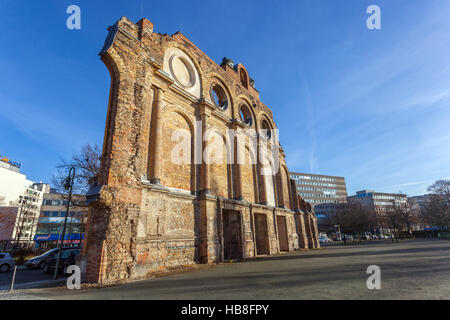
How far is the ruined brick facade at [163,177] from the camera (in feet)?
26.5

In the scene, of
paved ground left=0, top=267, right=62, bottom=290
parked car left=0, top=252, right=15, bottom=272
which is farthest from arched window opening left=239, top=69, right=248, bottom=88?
parked car left=0, top=252, right=15, bottom=272

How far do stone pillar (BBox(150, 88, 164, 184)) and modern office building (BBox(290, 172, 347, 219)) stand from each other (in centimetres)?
7644

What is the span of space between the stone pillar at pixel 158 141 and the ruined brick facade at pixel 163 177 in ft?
0.16

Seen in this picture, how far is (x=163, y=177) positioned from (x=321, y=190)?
8874 cm

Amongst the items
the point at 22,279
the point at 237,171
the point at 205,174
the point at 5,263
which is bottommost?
the point at 22,279

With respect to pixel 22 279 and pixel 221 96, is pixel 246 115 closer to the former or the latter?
pixel 221 96

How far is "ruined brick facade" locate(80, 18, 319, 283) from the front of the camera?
8070 mm

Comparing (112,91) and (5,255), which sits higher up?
(112,91)

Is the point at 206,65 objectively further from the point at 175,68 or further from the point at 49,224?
the point at 49,224

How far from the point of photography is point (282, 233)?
21.0 meters

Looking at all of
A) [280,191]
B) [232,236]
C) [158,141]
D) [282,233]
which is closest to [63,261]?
[158,141]

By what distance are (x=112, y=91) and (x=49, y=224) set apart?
168ft

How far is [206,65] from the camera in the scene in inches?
631
